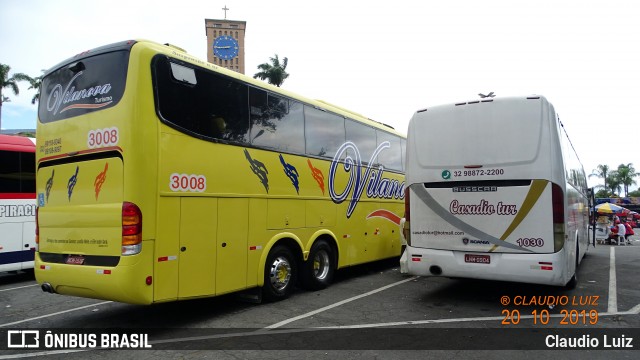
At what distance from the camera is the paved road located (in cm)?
510

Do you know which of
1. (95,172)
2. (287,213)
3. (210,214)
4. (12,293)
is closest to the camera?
(95,172)

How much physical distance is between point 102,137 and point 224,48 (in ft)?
190

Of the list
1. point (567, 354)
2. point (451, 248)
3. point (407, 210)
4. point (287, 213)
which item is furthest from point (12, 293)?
point (567, 354)

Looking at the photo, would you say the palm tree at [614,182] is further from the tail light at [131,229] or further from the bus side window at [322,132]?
the tail light at [131,229]

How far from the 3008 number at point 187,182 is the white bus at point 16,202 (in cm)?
675

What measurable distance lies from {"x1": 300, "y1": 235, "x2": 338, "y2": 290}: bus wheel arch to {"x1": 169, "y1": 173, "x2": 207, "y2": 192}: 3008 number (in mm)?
2953

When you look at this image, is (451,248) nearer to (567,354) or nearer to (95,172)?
(567,354)

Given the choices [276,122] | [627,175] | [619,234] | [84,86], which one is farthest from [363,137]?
[627,175]

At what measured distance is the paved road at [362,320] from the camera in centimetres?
510

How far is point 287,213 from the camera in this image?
7750mm

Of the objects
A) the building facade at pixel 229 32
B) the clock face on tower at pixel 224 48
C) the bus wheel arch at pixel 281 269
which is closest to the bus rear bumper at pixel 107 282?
the bus wheel arch at pixel 281 269

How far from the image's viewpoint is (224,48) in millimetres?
59812

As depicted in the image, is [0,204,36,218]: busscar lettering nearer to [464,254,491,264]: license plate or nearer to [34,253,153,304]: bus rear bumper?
[34,253,153,304]: bus rear bumper

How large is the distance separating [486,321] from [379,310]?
5.26ft
